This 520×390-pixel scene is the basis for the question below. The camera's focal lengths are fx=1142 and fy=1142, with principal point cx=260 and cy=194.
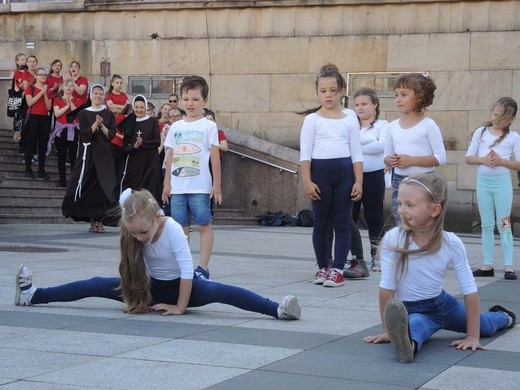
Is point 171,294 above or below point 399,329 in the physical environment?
below

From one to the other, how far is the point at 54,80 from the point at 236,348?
12.9m

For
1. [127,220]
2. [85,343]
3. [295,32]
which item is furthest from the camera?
[295,32]

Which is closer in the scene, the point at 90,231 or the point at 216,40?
the point at 90,231

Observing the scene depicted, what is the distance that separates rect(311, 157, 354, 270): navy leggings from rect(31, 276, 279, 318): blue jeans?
2.11m

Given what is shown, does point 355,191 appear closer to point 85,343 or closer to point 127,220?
point 127,220

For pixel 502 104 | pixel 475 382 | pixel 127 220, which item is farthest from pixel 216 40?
pixel 475 382

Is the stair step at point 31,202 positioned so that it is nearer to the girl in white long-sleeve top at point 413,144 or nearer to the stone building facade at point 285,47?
the stone building facade at point 285,47

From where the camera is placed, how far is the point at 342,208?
916 centimetres

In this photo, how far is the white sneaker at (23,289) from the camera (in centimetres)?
734

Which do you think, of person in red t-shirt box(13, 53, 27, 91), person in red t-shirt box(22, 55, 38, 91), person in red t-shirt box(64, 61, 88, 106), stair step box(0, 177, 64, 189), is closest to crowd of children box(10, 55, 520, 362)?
stair step box(0, 177, 64, 189)

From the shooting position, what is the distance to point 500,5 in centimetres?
1848

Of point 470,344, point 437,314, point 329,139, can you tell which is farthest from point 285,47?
point 470,344

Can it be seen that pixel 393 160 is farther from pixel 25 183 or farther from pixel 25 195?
pixel 25 183

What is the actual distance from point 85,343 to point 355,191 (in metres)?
3.54
